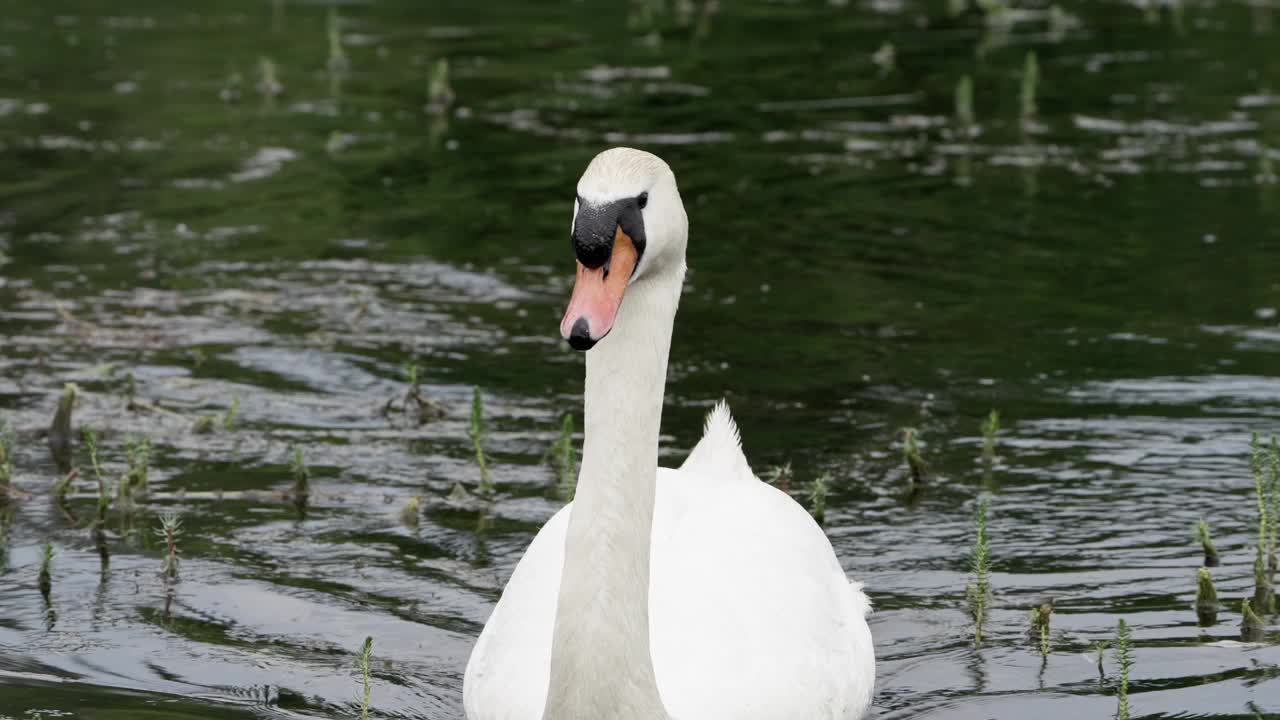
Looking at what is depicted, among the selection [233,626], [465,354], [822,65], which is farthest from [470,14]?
[233,626]

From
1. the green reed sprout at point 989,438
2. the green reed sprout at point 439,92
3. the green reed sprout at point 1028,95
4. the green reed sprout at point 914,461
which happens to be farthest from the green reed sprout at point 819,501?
the green reed sprout at point 439,92

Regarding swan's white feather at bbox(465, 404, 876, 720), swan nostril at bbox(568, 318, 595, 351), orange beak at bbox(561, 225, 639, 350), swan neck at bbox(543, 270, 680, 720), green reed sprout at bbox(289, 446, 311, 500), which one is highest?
orange beak at bbox(561, 225, 639, 350)

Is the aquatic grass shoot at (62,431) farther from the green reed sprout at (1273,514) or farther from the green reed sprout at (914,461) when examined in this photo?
the green reed sprout at (1273,514)

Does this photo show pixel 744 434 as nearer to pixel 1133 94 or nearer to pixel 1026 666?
pixel 1026 666

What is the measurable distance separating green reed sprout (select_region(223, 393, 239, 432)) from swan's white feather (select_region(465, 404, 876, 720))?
255cm

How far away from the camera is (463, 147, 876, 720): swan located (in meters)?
4.27

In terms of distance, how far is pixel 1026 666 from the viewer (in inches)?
239

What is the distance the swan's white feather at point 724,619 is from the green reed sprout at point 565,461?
0.58 m

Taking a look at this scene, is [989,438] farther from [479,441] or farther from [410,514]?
[410,514]

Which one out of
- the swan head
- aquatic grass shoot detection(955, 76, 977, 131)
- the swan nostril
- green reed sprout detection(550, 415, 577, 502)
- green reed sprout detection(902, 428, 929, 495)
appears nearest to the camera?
the swan nostril

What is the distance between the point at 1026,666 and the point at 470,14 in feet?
54.2

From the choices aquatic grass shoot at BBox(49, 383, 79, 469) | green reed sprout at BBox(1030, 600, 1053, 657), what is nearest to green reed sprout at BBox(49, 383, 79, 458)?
aquatic grass shoot at BBox(49, 383, 79, 469)

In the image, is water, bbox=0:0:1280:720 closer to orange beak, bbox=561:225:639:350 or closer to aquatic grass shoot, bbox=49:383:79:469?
aquatic grass shoot, bbox=49:383:79:469

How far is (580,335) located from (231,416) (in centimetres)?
456
